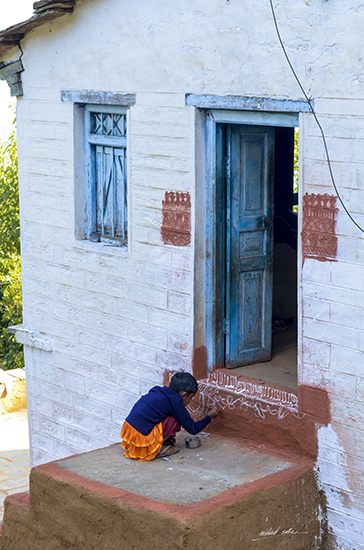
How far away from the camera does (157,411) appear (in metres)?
5.88

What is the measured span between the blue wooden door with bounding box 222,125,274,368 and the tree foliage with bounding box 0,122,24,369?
872 cm

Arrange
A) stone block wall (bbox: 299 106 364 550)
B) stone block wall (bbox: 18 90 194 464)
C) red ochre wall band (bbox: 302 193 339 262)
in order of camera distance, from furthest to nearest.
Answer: stone block wall (bbox: 18 90 194 464), red ochre wall band (bbox: 302 193 339 262), stone block wall (bbox: 299 106 364 550)

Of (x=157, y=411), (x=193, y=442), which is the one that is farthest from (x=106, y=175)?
(x=193, y=442)

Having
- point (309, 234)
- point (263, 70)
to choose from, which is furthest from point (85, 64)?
point (309, 234)

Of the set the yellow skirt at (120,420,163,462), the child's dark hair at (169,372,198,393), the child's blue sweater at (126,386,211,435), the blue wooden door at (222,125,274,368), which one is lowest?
the yellow skirt at (120,420,163,462)

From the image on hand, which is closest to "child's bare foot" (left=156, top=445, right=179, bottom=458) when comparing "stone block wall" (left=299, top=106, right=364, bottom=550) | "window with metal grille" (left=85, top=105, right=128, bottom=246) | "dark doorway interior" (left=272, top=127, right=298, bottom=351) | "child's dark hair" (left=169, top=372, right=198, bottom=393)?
"child's dark hair" (left=169, top=372, right=198, bottom=393)

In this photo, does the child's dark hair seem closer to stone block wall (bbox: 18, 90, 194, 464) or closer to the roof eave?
stone block wall (bbox: 18, 90, 194, 464)

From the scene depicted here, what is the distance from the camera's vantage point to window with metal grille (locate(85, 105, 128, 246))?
732 cm

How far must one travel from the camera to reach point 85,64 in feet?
24.2

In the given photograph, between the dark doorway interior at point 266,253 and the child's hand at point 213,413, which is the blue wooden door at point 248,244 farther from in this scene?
the child's hand at point 213,413

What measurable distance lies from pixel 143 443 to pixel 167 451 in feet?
0.81

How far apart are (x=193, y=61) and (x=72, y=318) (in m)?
2.91

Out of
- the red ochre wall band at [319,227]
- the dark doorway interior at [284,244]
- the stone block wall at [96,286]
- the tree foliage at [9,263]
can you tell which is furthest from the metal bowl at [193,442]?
the tree foliage at [9,263]

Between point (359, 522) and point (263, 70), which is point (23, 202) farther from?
point (359, 522)
